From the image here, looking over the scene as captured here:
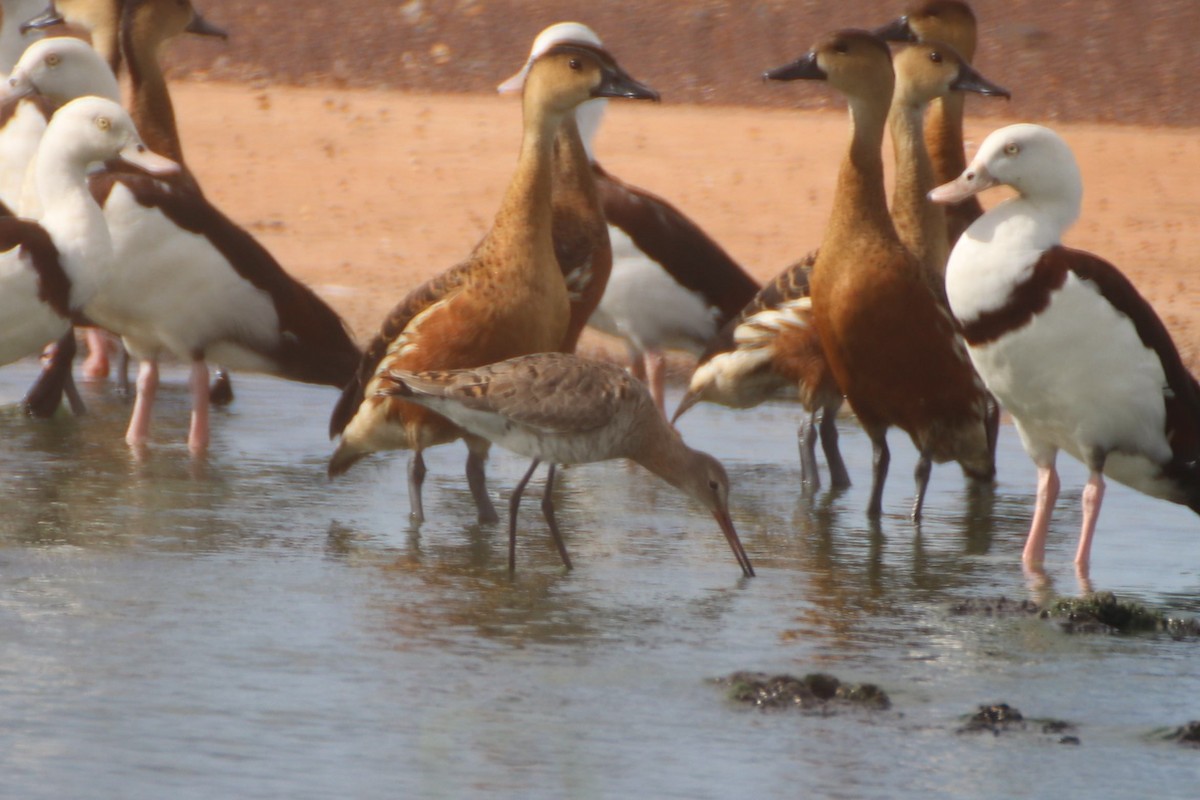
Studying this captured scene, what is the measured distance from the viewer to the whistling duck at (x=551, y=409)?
6.57 metres

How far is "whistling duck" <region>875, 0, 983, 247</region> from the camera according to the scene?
9250 millimetres

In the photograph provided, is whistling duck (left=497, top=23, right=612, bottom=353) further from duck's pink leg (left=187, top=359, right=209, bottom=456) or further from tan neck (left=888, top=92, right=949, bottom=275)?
duck's pink leg (left=187, top=359, right=209, bottom=456)

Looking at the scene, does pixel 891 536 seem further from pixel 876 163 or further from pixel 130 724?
pixel 130 724

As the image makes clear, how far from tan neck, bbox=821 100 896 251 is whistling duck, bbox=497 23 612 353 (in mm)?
1078

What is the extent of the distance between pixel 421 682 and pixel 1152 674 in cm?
198

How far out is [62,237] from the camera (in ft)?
26.3

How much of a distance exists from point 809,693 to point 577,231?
140 inches

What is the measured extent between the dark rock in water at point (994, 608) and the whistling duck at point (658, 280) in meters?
3.59

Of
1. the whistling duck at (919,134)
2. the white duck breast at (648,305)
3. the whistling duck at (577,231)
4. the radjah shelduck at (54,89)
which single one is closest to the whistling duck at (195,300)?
the radjah shelduck at (54,89)

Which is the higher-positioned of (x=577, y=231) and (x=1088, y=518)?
(x=577, y=231)

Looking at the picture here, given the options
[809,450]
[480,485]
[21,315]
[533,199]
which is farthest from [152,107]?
[809,450]

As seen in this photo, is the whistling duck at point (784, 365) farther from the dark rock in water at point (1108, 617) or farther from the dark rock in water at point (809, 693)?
the dark rock in water at point (809, 693)

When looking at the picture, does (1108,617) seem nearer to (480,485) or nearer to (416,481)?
(480,485)

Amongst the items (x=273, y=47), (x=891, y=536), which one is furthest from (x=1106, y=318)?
(x=273, y=47)
